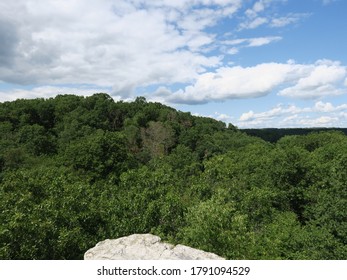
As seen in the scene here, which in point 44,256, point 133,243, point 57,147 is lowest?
point 44,256

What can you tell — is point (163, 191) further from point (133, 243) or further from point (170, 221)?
point (133, 243)

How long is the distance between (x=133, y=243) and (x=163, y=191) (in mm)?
17748

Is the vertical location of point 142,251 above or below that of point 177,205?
above

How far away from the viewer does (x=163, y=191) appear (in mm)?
35469

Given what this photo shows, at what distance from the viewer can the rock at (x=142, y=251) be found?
16109 mm

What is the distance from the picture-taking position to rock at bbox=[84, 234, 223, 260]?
52.9 ft

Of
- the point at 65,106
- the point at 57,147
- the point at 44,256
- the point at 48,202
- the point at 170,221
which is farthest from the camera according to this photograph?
the point at 65,106

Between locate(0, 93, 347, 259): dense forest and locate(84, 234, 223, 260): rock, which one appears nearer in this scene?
locate(84, 234, 223, 260): rock

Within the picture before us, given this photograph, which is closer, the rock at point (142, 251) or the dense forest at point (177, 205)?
the rock at point (142, 251)

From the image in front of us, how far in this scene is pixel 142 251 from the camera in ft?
55.3

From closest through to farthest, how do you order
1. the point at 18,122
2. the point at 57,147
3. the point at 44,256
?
the point at 44,256 → the point at 57,147 → the point at 18,122

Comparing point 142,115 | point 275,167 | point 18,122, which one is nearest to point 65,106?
point 18,122

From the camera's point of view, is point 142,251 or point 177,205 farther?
point 177,205
